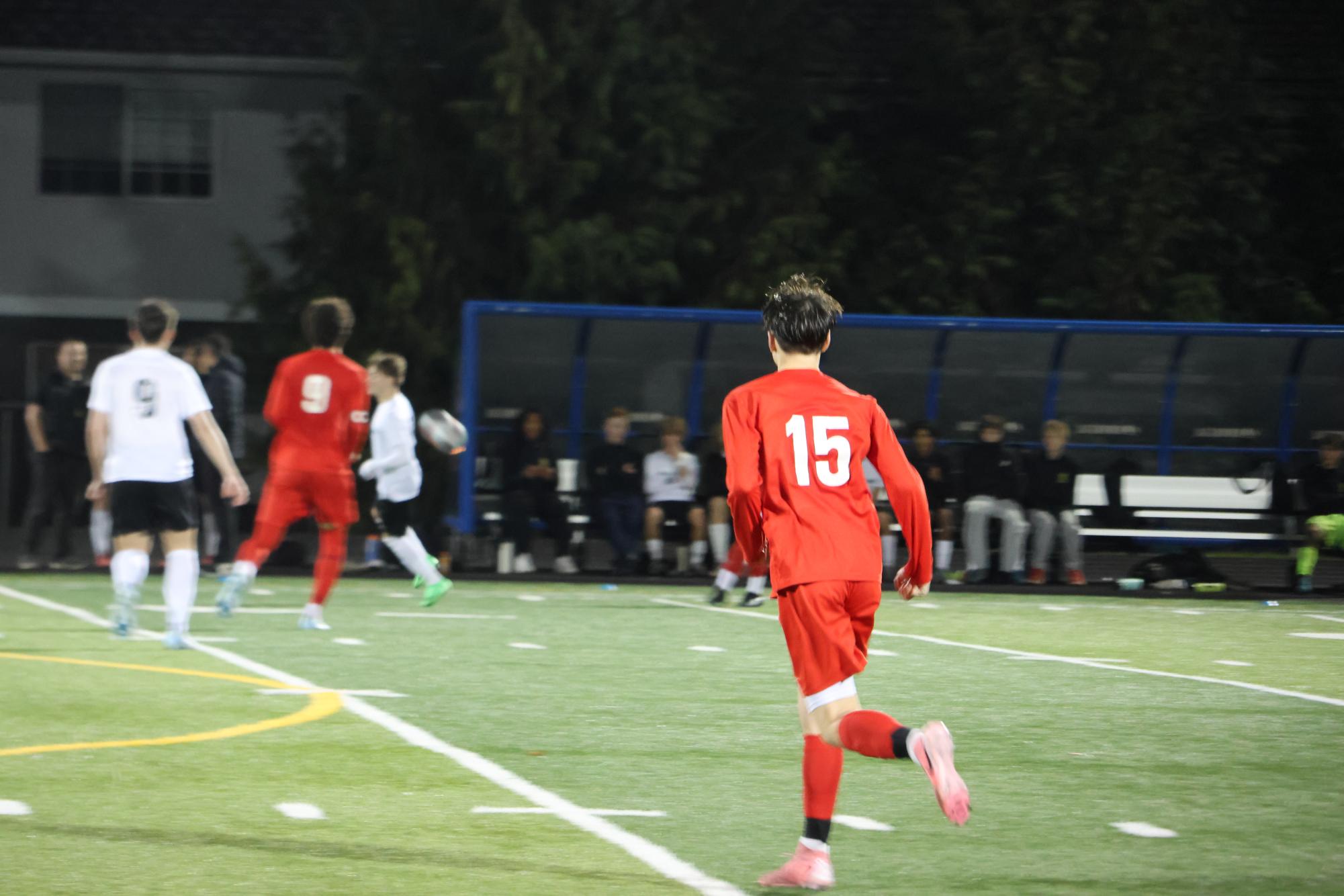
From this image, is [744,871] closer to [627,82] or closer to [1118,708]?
[1118,708]

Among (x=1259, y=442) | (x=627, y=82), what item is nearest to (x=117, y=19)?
(x=627, y=82)

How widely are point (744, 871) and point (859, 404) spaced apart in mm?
1388

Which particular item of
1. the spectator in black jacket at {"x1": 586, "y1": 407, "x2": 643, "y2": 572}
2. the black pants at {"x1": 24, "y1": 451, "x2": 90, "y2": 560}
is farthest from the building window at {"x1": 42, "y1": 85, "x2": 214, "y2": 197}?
the spectator in black jacket at {"x1": 586, "y1": 407, "x2": 643, "y2": 572}

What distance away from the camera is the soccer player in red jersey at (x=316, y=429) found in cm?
1182

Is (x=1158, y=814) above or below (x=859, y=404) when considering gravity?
below

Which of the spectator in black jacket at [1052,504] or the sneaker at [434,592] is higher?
the spectator in black jacket at [1052,504]

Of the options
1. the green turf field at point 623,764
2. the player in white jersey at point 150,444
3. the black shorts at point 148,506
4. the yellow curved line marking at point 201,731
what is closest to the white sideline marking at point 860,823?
the green turf field at point 623,764

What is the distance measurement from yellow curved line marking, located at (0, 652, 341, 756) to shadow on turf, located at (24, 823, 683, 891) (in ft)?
5.21

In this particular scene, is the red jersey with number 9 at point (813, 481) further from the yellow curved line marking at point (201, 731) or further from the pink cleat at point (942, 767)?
the yellow curved line marking at point (201, 731)

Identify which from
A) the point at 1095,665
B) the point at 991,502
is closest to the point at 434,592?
the point at 1095,665

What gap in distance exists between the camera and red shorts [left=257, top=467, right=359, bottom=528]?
1188 centimetres

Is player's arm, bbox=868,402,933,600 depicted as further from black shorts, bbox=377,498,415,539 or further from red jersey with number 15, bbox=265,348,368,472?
black shorts, bbox=377,498,415,539

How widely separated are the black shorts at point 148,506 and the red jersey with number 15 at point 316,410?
4.30 ft

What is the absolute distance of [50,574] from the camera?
17.2m
